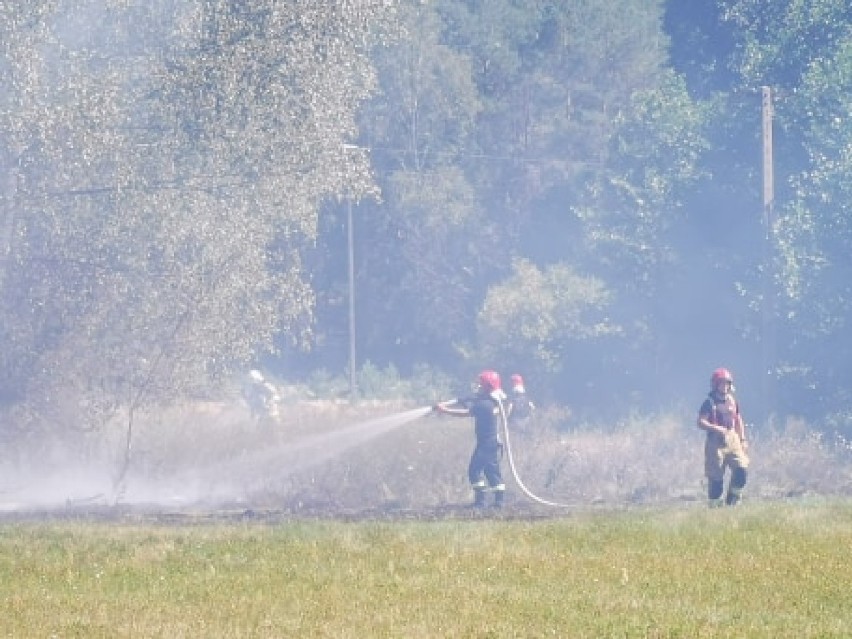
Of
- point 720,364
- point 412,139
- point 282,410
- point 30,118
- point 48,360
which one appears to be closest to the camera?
point 30,118

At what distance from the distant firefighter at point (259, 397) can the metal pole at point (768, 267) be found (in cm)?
→ 1059

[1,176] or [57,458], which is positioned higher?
[1,176]

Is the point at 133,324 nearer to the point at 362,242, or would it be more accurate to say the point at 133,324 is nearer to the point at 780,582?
the point at 780,582

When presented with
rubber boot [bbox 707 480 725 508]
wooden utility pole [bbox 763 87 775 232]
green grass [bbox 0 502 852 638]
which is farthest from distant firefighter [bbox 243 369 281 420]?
green grass [bbox 0 502 852 638]

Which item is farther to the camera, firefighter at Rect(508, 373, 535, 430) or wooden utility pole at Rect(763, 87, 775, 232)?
wooden utility pole at Rect(763, 87, 775, 232)

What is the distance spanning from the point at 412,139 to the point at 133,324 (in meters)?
26.0

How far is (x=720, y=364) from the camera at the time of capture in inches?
1512

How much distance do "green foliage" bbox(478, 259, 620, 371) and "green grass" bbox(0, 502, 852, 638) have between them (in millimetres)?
25114

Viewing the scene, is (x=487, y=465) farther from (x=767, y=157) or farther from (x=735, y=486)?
(x=767, y=157)

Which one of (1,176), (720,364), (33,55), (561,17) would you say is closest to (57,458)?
(1,176)

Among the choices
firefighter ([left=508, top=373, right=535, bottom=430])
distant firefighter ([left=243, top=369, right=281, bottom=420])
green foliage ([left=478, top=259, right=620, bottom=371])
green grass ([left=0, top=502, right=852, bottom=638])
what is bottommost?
green grass ([left=0, top=502, right=852, bottom=638])

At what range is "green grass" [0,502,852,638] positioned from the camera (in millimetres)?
10172

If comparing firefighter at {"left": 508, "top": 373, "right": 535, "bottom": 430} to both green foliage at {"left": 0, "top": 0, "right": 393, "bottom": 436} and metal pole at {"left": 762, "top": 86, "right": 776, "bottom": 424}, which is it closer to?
green foliage at {"left": 0, "top": 0, "right": 393, "bottom": 436}

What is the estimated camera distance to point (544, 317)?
42.2 metres
